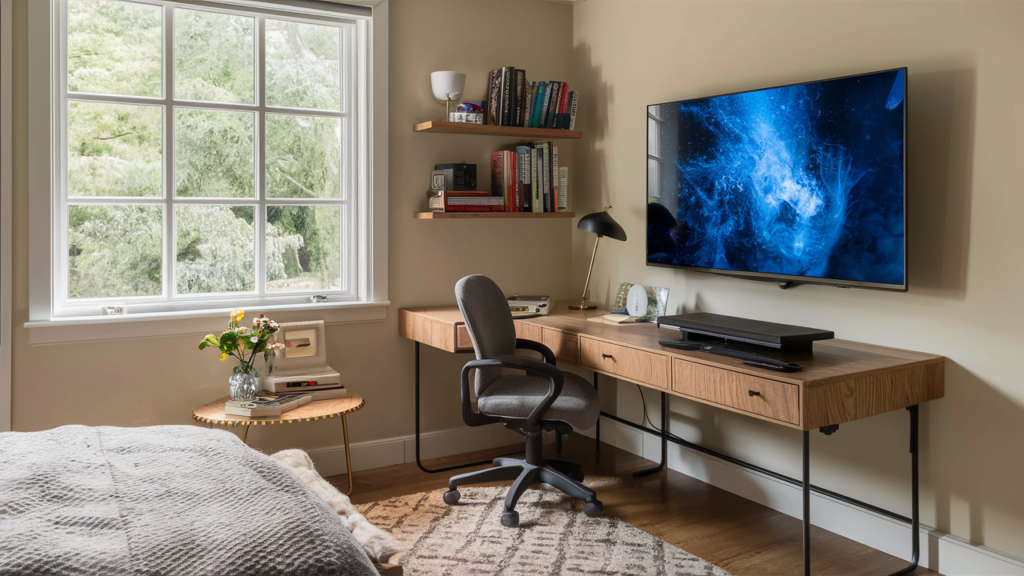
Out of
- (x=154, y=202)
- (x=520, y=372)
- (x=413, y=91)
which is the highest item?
(x=413, y=91)

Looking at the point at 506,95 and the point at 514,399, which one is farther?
the point at 506,95

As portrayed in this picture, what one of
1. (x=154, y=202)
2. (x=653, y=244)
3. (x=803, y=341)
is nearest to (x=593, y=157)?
(x=653, y=244)

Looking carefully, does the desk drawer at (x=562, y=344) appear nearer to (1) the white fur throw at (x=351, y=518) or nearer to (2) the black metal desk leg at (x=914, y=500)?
(2) the black metal desk leg at (x=914, y=500)

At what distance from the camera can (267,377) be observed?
3191mm

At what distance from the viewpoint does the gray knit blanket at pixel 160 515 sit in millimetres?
1111

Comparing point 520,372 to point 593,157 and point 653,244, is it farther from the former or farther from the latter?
point 593,157

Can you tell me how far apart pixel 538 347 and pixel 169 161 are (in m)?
1.76

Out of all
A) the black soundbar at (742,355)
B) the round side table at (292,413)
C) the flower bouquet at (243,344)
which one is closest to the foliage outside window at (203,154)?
the flower bouquet at (243,344)

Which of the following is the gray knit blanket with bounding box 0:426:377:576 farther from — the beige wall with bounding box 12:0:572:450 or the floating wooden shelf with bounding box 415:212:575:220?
the floating wooden shelf with bounding box 415:212:575:220

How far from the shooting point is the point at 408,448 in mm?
3717

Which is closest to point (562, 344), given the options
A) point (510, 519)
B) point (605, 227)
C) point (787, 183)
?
point (605, 227)

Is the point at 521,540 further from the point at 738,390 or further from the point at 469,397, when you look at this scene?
the point at 738,390

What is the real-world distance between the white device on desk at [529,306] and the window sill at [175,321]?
0.61m

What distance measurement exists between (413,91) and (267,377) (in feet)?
4.98
